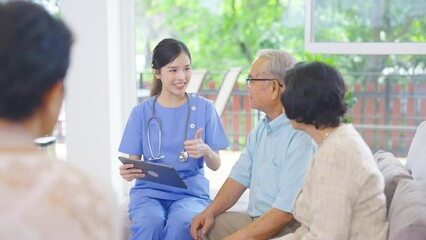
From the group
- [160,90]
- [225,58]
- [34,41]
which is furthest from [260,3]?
[34,41]

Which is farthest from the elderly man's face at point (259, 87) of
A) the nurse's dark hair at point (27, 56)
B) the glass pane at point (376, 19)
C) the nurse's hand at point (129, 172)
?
the nurse's dark hair at point (27, 56)

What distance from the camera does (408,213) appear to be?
6.21 ft

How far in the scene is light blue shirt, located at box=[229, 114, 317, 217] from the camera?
7.45 feet

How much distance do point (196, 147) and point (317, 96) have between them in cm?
86

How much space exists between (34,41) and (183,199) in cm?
190

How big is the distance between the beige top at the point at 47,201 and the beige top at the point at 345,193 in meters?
0.99

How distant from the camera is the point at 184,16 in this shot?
8.32 m

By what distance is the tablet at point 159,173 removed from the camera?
99.6 inches

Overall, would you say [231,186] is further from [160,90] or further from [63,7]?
[63,7]

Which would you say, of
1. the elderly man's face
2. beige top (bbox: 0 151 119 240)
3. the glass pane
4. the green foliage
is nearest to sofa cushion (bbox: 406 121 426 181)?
the elderly man's face

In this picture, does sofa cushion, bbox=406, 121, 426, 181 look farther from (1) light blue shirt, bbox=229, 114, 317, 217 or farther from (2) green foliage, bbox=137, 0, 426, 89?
(2) green foliage, bbox=137, 0, 426, 89

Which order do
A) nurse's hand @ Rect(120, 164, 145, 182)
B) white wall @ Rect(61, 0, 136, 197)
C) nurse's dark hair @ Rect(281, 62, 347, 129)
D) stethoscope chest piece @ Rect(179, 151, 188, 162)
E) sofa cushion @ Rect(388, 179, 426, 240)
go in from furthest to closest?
white wall @ Rect(61, 0, 136, 197) → stethoscope chest piece @ Rect(179, 151, 188, 162) → nurse's hand @ Rect(120, 164, 145, 182) → nurse's dark hair @ Rect(281, 62, 347, 129) → sofa cushion @ Rect(388, 179, 426, 240)

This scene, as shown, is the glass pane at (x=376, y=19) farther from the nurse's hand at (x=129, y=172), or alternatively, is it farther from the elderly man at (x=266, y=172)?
the nurse's hand at (x=129, y=172)

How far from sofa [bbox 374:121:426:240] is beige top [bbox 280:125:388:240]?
69mm
